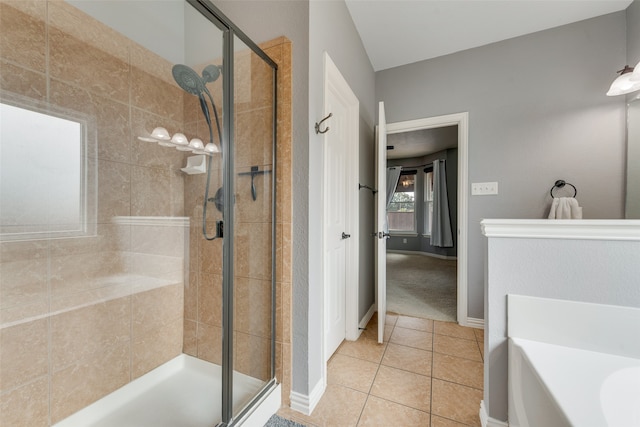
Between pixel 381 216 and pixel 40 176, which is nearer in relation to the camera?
pixel 40 176

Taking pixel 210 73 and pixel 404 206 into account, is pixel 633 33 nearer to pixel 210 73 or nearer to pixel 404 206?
pixel 210 73

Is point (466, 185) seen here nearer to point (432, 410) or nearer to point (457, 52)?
point (457, 52)

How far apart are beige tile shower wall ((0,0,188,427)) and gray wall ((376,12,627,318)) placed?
242cm

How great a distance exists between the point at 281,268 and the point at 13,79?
4.69 ft

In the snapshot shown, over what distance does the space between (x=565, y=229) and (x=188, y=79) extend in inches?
79.0

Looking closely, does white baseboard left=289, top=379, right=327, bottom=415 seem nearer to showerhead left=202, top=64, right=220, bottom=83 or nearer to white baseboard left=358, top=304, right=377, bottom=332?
white baseboard left=358, top=304, right=377, bottom=332

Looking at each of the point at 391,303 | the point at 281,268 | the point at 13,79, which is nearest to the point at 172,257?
the point at 281,268

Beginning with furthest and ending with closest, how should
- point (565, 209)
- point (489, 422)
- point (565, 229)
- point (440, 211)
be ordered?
point (440, 211)
point (565, 209)
point (489, 422)
point (565, 229)

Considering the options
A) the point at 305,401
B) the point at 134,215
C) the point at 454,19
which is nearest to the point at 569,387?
the point at 305,401

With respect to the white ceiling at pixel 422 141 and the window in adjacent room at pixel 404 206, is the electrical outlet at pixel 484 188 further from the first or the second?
the window in adjacent room at pixel 404 206

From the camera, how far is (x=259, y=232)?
1.41 m

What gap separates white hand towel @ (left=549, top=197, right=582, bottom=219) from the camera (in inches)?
76.6

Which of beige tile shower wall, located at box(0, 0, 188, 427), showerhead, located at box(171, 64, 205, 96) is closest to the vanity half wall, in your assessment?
showerhead, located at box(171, 64, 205, 96)

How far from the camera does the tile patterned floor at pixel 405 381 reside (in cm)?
130
